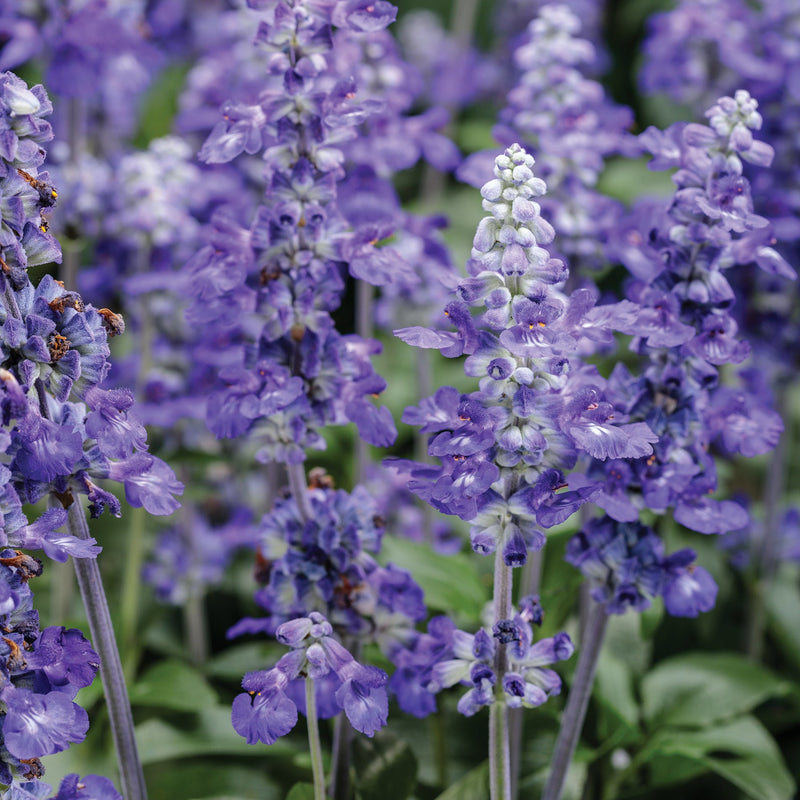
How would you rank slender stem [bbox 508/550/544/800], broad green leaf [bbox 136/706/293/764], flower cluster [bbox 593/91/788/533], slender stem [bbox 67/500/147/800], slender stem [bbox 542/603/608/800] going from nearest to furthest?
slender stem [bbox 67/500/147/800]
flower cluster [bbox 593/91/788/533]
slender stem [bbox 542/603/608/800]
slender stem [bbox 508/550/544/800]
broad green leaf [bbox 136/706/293/764]

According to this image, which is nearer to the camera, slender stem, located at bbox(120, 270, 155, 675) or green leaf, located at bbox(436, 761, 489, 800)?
green leaf, located at bbox(436, 761, 489, 800)

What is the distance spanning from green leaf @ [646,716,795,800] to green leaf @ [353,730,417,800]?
0.69m

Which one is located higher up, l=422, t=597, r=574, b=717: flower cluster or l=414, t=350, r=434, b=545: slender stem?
l=422, t=597, r=574, b=717: flower cluster

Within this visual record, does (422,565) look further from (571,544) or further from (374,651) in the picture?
(571,544)

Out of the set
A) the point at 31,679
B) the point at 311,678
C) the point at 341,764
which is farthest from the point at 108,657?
the point at 341,764

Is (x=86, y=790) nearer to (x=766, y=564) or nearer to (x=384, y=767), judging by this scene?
(x=384, y=767)

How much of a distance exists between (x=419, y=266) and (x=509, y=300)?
5.38 ft

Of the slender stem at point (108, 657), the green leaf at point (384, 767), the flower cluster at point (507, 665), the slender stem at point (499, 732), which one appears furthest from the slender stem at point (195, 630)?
the slender stem at point (499, 732)

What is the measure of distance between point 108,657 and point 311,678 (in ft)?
1.29

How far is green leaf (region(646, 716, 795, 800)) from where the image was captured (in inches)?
105

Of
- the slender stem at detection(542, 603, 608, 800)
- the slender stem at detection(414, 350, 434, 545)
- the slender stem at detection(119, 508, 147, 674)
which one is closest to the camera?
the slender stem at detection(542, 603, 608, 800)

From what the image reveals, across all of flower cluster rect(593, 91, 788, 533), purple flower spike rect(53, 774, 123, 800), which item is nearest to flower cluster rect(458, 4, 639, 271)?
flower cluster rect(593, 91, 788, 533)

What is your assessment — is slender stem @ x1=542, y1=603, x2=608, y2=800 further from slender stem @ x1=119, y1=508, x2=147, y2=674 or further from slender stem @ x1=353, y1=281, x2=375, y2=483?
slender stem @ x1=119, y1=508, x2=147, y2=674

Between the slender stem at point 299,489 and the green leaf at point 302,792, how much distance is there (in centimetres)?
57
